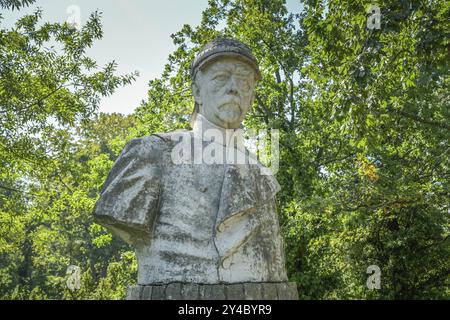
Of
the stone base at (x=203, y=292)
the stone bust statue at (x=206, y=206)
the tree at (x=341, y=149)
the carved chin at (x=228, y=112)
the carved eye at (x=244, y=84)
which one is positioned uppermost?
the tree at (x=341, y=149)

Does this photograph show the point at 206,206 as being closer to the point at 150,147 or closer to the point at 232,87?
the point at 150,147

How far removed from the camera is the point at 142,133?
→ 53.0 feet

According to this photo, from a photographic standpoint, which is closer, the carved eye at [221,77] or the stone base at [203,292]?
the stone base at [203,292]

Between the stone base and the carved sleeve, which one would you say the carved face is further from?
the stone base

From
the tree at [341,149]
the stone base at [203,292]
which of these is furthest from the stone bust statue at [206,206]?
the tree at [341,149]

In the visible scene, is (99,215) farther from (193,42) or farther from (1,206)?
(193,42)

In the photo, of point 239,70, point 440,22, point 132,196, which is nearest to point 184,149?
point 132,196

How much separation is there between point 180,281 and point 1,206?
1279 centimetres

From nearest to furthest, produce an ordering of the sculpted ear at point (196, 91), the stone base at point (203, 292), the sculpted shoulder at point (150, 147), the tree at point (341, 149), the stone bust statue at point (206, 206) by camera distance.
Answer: the stone base at point (203, 292)
the stone bust statue at point (206, 206)
the sculpted shoulder at point (150, 147)
the sculpted ear at point (196, 91)
the tree at point (341, 149)

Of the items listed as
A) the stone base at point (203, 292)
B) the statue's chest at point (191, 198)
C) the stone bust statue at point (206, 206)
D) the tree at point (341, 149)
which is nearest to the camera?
the stone base at point (203, 292)

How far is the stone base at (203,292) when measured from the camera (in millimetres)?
2900

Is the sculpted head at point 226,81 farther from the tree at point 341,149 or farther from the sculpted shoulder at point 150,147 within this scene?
the tree at point 341,149

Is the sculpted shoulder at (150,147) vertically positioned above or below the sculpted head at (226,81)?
below

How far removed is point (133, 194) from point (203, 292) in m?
0.81
